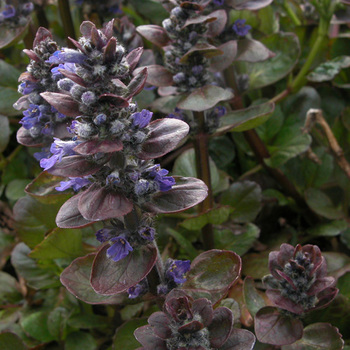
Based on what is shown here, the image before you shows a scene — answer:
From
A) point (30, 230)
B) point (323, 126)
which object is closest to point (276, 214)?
point (323, 126)

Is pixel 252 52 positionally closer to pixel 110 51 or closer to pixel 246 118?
pixel 246 118

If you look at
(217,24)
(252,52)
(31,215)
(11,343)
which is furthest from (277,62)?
(11,343)

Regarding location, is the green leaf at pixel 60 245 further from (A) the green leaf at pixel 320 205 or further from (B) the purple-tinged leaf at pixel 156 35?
(A) the green leaf at pixel 320 205

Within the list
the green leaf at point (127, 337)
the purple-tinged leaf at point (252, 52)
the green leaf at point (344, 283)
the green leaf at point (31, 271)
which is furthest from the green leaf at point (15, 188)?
the green leaf at point (344, 283)

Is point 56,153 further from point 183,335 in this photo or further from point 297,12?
point 297,12

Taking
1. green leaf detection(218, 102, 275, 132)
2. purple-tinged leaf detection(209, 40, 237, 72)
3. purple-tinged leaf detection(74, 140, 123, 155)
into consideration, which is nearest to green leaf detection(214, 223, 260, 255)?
green leaf detection(218, 102, 275, 132)
